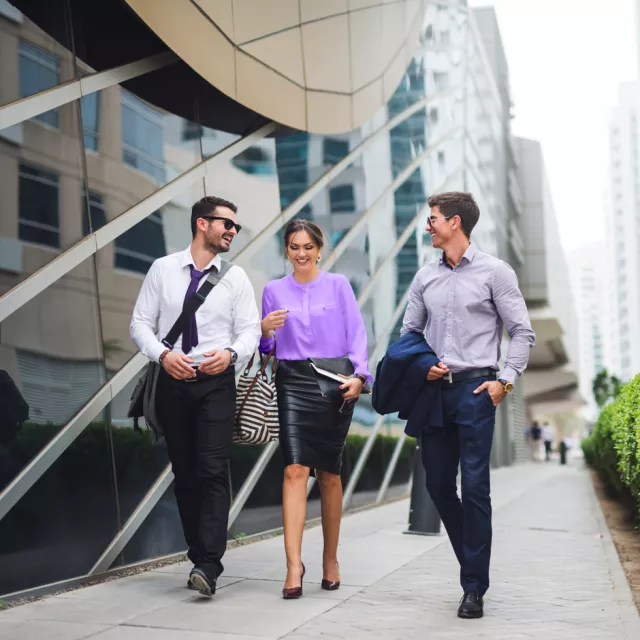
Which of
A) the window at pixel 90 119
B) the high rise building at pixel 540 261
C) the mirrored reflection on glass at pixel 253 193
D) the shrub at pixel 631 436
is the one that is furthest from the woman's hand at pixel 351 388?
the high rise building at pixel 540 261

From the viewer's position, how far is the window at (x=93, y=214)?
5.67 meters

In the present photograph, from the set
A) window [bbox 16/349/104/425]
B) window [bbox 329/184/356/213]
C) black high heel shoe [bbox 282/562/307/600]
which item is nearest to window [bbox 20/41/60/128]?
window [bbox 16/349/104/425]

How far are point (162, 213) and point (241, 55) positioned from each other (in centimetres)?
186

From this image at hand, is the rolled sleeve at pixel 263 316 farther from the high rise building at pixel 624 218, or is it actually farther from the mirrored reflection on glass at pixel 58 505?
the high rise building at pixel 624 218

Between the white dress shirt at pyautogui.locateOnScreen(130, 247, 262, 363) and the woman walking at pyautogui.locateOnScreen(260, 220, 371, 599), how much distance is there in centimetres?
15

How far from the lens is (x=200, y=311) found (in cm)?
484

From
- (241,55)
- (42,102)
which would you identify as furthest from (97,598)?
(241,55)

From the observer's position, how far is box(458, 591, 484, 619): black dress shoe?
14.3 ft

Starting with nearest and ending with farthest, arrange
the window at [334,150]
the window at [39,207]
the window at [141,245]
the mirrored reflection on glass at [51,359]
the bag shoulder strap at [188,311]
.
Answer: the bag shoulder strap at [188,311] < the mirrored reflection on glass at [51,359] < the window at [39,207] < the window at [141,245] < the window at [334,150]

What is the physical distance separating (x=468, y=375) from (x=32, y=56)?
3.09 metres

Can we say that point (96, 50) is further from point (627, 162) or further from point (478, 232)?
point (627, 162)

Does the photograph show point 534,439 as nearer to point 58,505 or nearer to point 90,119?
point 90,119

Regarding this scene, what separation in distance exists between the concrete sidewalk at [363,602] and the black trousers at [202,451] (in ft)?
1.05

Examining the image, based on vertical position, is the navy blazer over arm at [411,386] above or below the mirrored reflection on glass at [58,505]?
above
